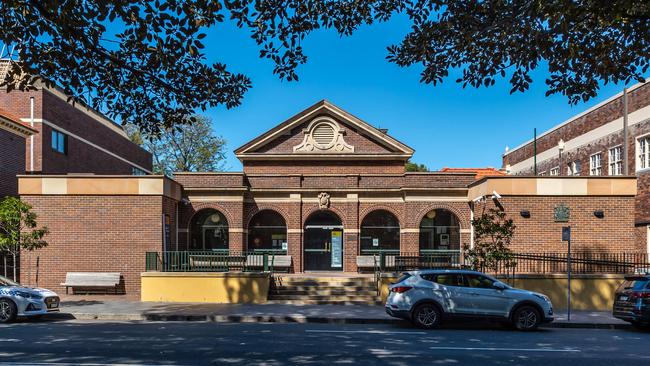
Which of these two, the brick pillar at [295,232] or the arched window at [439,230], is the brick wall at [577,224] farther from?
the brick pillar at [295,232]

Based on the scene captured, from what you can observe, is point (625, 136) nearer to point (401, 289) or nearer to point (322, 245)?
point (322, 245)

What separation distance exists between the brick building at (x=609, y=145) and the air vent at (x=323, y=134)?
39.4 feet

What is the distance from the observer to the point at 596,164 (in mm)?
31203

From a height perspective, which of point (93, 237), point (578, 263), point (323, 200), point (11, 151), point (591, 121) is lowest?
point (578, 263)

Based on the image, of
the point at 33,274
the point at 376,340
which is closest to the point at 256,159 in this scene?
the point at 33,274

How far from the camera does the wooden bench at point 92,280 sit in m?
19.4

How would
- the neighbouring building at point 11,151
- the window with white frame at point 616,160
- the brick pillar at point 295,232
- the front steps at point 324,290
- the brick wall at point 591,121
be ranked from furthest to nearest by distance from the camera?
the window with white frame at point 616,160
the brick wall at point 591,121
the brick pillar at point 295,232
the neighbouring building at point 11,151
the front steps at point 324,290

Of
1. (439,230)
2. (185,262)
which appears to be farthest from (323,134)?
(185,262)

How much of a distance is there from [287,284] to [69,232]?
8.12 metres

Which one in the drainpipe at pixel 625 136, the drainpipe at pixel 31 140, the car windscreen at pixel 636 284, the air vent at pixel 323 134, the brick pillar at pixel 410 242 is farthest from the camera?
the drainpipe at pixel 31 140

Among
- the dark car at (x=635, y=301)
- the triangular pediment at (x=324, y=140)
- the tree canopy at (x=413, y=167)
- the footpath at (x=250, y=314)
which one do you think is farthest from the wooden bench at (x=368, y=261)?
the tree canopy at (x=413, y=167)

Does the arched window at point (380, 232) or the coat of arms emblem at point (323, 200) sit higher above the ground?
the coat of arms emblem at point (323, 200)

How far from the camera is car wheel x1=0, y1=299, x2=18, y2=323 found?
14164 mm

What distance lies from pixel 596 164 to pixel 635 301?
62.6 ft
